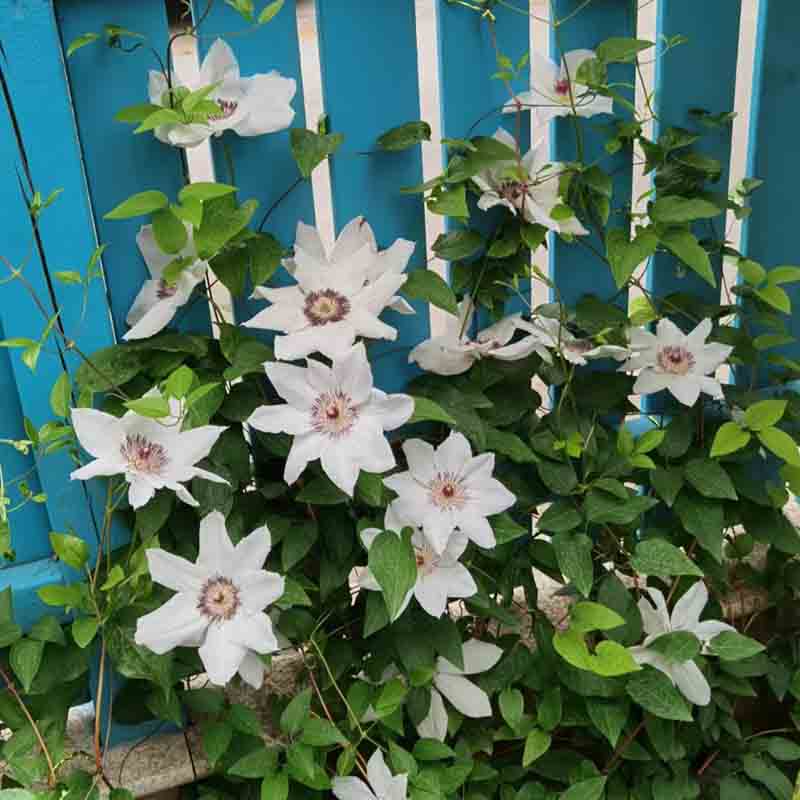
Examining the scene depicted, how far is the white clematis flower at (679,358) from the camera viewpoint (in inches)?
54.9

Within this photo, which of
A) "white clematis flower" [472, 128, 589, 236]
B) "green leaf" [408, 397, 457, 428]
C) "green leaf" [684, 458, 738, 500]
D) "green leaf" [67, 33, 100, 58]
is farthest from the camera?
"green leaf" [684, 458, 738, 500]

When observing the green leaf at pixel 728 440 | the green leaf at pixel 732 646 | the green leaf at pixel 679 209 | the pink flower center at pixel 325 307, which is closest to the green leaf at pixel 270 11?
the pink flower center at pixel 325 307

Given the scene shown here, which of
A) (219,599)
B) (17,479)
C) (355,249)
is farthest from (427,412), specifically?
(17,479)

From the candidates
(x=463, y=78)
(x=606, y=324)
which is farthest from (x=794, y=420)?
(x=463, y=78)

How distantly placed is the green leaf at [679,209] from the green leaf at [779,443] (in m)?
0.30

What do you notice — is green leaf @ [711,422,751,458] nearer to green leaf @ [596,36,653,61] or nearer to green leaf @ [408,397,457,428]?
green leaf @ [408,397,457,428]

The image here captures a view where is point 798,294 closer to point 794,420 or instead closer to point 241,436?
point 794,420

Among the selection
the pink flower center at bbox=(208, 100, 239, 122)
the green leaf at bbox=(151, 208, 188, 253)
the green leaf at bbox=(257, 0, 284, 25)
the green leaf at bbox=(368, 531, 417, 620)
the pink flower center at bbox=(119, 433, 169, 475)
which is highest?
the green leaf at bbox=(257, 0, 284, 25)

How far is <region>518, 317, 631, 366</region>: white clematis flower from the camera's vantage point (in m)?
1.35

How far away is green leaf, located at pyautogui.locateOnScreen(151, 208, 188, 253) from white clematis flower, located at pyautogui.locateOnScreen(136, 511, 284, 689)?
309mm

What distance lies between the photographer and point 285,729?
4.23 ft

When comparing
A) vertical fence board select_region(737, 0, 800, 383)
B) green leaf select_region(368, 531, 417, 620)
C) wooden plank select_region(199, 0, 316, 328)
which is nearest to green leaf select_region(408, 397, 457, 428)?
green leaf select_region(368, 531, 417, 620)

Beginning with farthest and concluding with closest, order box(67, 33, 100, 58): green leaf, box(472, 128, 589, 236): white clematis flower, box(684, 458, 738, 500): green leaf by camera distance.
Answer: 1. box(684, 458, 738, 500): green leaf
2. box(472, 128, 589, 236): white clematis flower
3. box(67, 33, 100, 58): green leaf

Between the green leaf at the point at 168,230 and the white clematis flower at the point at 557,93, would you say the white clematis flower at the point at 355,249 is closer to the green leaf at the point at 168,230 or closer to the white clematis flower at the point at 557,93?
the green leaf at the point at 168,230
